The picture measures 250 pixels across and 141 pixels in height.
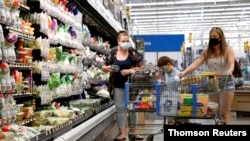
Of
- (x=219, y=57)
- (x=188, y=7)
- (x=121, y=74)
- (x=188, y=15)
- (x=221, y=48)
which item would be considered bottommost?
(x=121, y=74)

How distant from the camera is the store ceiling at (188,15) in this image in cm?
1913

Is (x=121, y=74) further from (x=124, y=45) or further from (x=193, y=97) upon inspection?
(x=193, y=97)

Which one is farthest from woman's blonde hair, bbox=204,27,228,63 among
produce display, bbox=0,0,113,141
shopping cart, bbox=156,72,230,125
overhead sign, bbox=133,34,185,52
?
overhead sign, bbox=133,34,185,52

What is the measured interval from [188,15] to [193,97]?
65.5ft

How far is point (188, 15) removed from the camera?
22453mm

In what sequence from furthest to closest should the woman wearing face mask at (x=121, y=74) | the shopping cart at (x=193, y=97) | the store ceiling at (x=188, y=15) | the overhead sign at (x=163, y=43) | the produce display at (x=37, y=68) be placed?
the store ceiling at (x=188, y=15), the overhead sign at (x=163, y=43), the woman wearing face mask at (x=121, y=74), the shopping cart at (x=193, y=97), the produce display at (x=37, y=68)

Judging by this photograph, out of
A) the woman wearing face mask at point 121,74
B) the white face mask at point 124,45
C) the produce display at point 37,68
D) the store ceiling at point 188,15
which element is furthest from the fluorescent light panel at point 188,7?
the produce display at point 37,68

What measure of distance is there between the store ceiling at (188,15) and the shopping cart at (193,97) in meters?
12.1

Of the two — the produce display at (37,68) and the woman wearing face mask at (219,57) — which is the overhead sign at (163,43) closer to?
the produce display at (37,68)

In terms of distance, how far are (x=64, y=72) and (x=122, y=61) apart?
0.94 m

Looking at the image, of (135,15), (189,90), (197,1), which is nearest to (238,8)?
(197,1)

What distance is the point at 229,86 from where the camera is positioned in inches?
159

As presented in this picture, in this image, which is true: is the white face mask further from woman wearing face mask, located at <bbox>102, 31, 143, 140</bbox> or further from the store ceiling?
the store ceiling

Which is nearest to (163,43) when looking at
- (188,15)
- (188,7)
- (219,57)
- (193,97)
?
(188,7)
